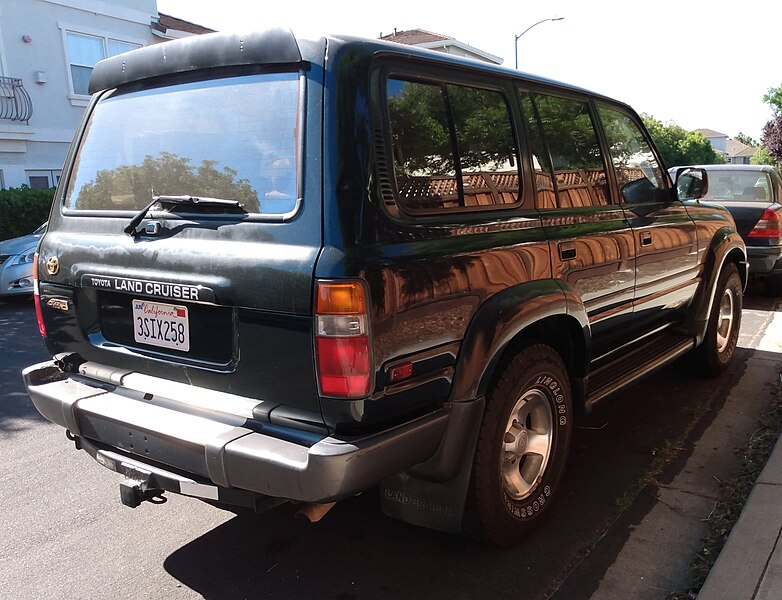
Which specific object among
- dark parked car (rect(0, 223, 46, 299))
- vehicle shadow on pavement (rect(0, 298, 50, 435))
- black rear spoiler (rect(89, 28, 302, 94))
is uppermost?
black rear spoiler (rect(89, 28, 302, 94))

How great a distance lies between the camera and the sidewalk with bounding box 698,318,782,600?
2.70m

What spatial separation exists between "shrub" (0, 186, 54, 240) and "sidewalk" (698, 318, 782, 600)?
13.2 meters

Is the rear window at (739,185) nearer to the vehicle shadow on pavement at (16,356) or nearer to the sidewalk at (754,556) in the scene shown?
the sidewalk at (754,556)

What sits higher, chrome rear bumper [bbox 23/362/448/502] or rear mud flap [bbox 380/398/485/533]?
chrome rear bumper [bbox 23/362/448/502]

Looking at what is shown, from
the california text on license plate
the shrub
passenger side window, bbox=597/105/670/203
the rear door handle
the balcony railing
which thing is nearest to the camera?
the california text on license plate

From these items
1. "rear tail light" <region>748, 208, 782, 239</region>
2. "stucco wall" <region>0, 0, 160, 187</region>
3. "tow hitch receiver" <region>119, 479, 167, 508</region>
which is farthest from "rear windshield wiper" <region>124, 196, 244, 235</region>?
"stucco wall" <region>0, 0, 160, 187</region>

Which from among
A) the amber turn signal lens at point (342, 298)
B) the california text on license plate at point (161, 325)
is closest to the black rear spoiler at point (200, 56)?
the amber turn signal lens at point (342, 298)

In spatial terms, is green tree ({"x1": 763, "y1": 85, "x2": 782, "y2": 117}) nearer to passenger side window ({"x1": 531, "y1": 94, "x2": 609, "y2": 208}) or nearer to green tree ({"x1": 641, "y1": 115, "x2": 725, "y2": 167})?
green tree ({"x1": 641, "y1": 115, "x2": 725, "y2": 167})

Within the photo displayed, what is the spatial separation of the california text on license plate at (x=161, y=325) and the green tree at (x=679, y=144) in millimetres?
45619

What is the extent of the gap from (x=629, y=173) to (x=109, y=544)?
11.6 ft

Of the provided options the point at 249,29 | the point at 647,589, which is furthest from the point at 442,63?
the point at 647,589

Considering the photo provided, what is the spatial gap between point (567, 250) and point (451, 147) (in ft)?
2.89

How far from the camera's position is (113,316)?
300 cm

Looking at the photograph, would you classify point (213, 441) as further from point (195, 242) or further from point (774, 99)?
point (774, 99)
